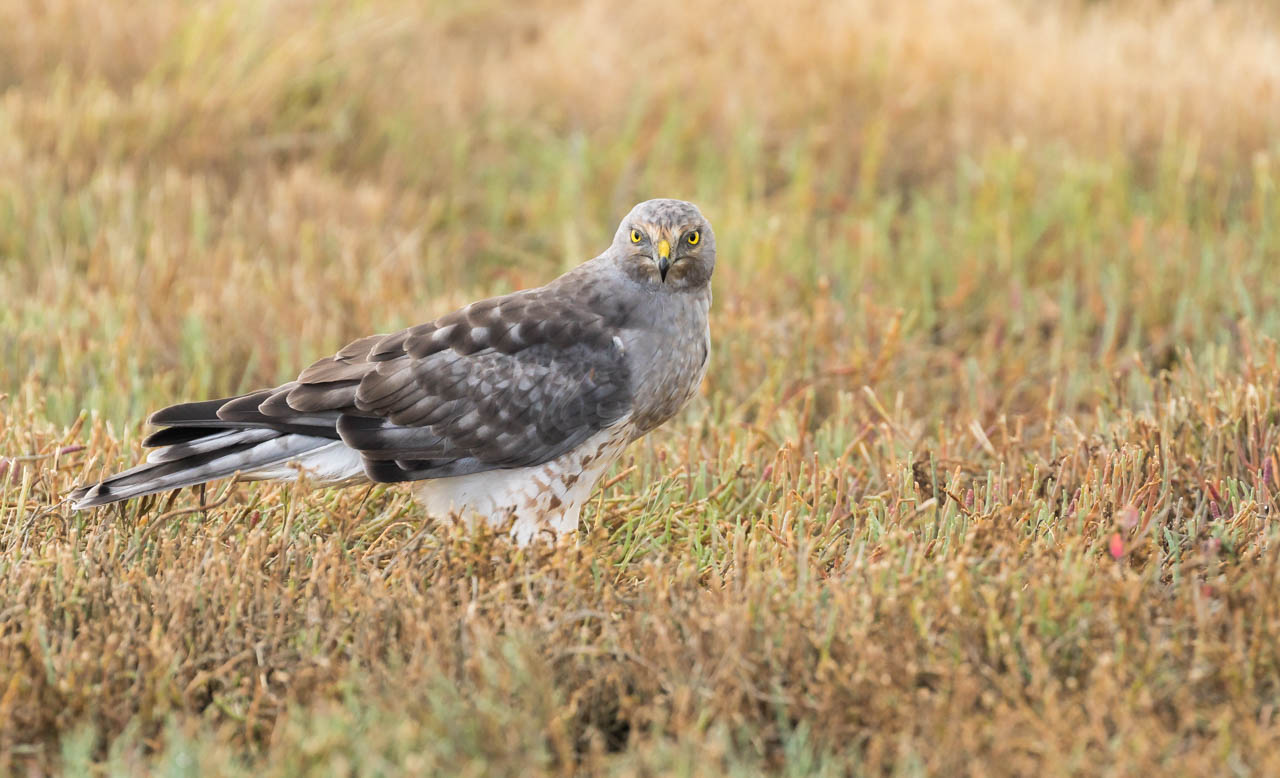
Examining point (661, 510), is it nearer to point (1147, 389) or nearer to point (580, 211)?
point (1147, 389)

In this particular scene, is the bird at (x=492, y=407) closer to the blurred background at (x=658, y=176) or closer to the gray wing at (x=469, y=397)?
the gray wing at (x=469, y=397)

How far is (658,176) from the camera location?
794cm

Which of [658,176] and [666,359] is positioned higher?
[666,359]

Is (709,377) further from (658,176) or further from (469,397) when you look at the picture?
(658,176)

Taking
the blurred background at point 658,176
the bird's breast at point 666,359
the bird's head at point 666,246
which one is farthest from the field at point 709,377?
the bird's head at point 666,246

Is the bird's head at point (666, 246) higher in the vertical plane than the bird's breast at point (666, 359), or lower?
higher

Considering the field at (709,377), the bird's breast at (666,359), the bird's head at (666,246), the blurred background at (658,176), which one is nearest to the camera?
the field at (709,377)

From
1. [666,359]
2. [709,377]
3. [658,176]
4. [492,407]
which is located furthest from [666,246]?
[658,176]

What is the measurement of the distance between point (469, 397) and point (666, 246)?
67cm

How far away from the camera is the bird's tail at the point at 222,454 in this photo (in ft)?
12.2

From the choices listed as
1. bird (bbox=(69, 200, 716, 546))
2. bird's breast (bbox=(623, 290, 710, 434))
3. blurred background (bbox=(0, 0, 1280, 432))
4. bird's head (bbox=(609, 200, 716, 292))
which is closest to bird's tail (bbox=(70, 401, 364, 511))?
bird (bbox=(69, 200, 716, 546))

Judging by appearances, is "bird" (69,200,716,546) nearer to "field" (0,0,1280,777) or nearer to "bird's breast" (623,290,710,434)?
"bird's breast" (623,290,710,434)

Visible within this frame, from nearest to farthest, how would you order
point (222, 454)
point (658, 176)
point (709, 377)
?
point (222, 454) → point (709, 377) → point (658, 176)

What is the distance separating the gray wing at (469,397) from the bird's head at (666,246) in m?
0.20
